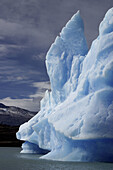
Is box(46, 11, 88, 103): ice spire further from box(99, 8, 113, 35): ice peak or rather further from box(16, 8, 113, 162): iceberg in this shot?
box(99, 8, 113, 35): ice peak

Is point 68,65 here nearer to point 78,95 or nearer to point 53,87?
point 53,87

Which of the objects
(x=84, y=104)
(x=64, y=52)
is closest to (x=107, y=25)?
(x=64, y=52)

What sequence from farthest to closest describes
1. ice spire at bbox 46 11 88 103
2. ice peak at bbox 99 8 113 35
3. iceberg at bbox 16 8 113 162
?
ice spire at bbox 46 11 88 103
ice peak at bbox 99 8 113 35
iceberg at bbox 16 8 113 162

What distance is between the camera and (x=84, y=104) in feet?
47.2

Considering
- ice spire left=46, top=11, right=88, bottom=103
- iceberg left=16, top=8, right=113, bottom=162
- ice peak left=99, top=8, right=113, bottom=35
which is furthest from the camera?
ice spire left=46, top=11, right=88, bottom=103

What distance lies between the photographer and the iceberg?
13.5 meters

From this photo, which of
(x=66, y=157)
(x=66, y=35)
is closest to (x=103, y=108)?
(x=66, y=157)

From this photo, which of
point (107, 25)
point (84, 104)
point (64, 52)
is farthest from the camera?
point (64, 52)

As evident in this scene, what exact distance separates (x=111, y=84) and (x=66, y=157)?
4.52 m

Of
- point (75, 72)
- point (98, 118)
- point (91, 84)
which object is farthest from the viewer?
point (75, 72)

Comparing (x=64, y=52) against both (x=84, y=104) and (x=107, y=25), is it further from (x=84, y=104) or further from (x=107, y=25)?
(x=84, y=104)

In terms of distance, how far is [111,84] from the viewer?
1424cm

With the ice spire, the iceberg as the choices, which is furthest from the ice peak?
the ice spire

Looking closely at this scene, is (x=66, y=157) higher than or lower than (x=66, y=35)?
lower
